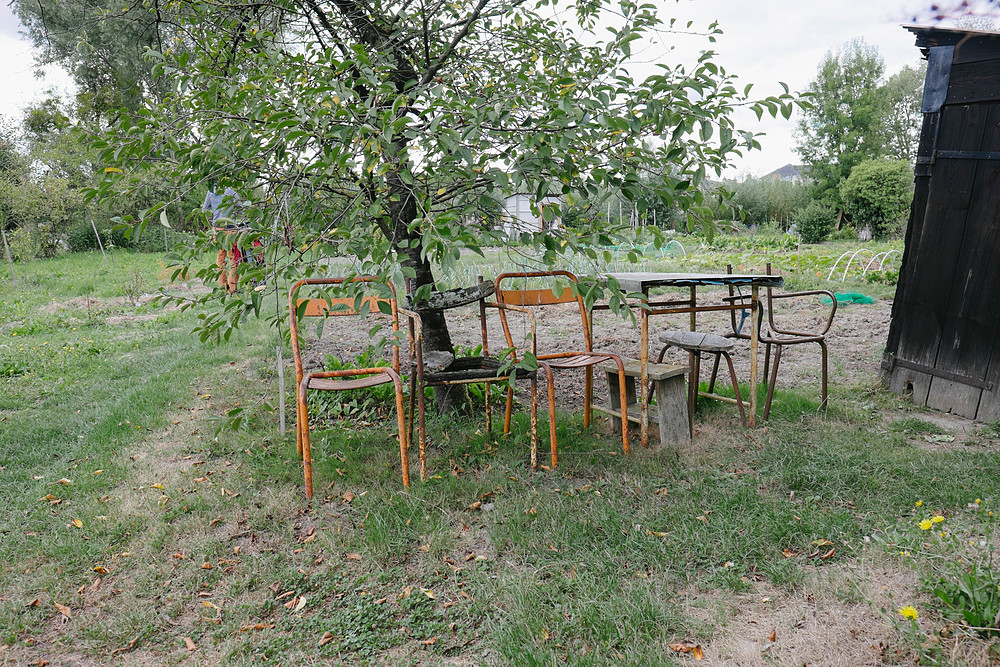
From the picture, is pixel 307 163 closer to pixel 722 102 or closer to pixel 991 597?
pixel 722 102

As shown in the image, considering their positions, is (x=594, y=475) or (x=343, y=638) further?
(x=594, y=475)

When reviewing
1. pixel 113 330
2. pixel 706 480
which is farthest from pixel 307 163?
pixel 113 330

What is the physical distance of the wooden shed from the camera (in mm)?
3842

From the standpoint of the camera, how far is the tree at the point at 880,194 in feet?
72.2

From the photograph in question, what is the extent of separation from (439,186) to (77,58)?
50.0 ft

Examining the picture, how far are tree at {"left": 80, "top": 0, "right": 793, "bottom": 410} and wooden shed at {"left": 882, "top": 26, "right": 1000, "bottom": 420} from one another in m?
2.08

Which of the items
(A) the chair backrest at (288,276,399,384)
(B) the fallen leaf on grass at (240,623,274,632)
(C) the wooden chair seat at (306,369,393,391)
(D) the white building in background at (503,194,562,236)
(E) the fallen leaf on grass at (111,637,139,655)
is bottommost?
(E) the fallen leaf on grass at (111,637,139,655)

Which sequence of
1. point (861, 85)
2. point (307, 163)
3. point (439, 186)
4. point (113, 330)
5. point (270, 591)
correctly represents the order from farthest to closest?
point (861, 85)
point (113, 330)
point (439, 186)
point (307, 163)
point (270, 591)

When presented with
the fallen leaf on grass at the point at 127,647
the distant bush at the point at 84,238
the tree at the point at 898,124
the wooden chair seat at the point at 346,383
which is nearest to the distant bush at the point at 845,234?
the tree at the point at 898,124

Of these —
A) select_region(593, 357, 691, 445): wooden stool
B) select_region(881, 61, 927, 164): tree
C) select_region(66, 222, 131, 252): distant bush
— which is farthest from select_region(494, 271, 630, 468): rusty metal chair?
select_region(881, 61, 927, 164): tree

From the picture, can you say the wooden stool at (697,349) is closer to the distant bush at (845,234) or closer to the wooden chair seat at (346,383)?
the wooden chair seat at (346,383)

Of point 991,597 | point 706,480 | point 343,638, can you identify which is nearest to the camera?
point 991,597

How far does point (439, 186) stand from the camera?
340 cm

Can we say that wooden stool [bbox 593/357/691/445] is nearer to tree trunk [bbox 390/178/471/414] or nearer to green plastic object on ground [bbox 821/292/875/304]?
tree trunk [bbox 390/178/471/414]
